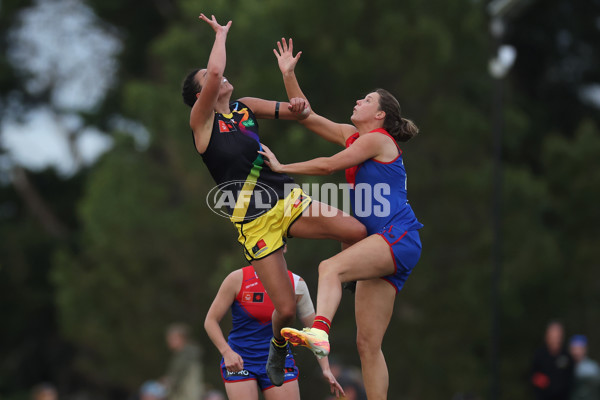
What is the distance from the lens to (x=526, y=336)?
19609 millimetres

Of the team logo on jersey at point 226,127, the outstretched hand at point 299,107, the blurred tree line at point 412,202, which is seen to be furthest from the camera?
the blurred tree line at point 412,202

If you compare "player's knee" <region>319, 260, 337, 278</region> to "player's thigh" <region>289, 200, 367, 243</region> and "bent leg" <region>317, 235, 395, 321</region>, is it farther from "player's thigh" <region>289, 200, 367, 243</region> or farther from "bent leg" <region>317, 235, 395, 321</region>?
"player's thigh" <region>289, 200, 367, 243</region>

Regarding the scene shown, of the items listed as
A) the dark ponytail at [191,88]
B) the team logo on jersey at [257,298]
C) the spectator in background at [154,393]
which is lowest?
the spectator in background at [154,393]

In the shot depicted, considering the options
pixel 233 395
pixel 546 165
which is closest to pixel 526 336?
pixel 546 165

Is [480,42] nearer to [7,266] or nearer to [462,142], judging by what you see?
[462,142]

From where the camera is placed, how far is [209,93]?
5.83 metres

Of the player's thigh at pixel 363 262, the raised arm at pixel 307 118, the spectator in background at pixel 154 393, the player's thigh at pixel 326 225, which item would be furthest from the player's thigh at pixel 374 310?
the spectator in background at pixel 154 393

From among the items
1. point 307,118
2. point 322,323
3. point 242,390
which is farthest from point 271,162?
A: point 242,390

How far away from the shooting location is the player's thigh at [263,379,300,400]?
21.4 ft

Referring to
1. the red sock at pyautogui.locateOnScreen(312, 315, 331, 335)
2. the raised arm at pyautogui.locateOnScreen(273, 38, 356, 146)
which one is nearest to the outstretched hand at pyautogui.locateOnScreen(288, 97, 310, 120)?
the raised arm at pyautogui.locateOnScreen(273, 38, 356, 146)

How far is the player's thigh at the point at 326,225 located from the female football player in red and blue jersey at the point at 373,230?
107 mm

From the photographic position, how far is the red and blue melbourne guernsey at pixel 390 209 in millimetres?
5864

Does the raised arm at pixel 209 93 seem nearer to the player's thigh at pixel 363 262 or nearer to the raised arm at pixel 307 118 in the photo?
the raised arm at pixel 307 118

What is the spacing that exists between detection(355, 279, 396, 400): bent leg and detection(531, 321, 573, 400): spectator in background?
235 inches
